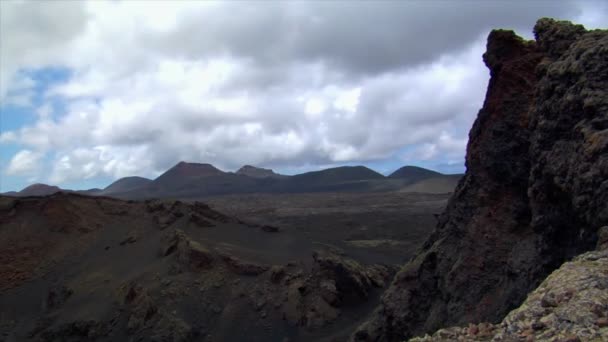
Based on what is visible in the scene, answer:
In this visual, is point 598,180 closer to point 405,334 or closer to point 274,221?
point 405,334

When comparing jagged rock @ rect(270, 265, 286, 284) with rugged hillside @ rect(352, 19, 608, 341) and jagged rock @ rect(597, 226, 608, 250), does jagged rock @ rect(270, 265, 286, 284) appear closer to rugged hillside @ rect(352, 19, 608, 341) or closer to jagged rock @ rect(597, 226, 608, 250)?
rugged hillside @ rect(352, 19, 608, 341)

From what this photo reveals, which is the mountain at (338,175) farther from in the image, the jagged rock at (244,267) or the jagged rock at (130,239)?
the jagged rock at (244,267)

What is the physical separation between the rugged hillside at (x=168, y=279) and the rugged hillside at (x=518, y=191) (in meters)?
8.35

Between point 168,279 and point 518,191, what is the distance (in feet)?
51.8

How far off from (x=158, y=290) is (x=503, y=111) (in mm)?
15742

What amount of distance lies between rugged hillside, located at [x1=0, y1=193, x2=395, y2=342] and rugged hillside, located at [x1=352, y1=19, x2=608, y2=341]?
8349mm

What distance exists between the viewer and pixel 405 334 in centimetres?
1170

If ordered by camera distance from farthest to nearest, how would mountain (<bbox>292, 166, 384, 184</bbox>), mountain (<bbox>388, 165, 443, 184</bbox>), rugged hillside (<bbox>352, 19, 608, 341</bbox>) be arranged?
mountain (<bbox>292, 166, 384, 184</bbox>), mountain (<bbox>388, 165, 443, 184</bbox>), rugged hillside (<bbox>352, 19, 608, 341</bbox>)

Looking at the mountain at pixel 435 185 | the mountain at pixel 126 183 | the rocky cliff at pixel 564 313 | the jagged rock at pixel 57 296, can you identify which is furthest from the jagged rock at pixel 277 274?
the mountain at pixel 126 183

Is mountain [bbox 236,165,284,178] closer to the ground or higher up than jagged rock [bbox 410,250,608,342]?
higher up

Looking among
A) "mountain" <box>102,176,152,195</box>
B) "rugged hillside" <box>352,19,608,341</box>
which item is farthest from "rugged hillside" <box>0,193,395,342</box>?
"mountain" <box>102,176,152,195</box>

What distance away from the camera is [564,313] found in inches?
198

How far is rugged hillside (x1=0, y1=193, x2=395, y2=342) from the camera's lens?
20.5 metres

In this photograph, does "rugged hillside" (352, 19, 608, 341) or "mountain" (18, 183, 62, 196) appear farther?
"mountain" (18, 183, 62, 196)
